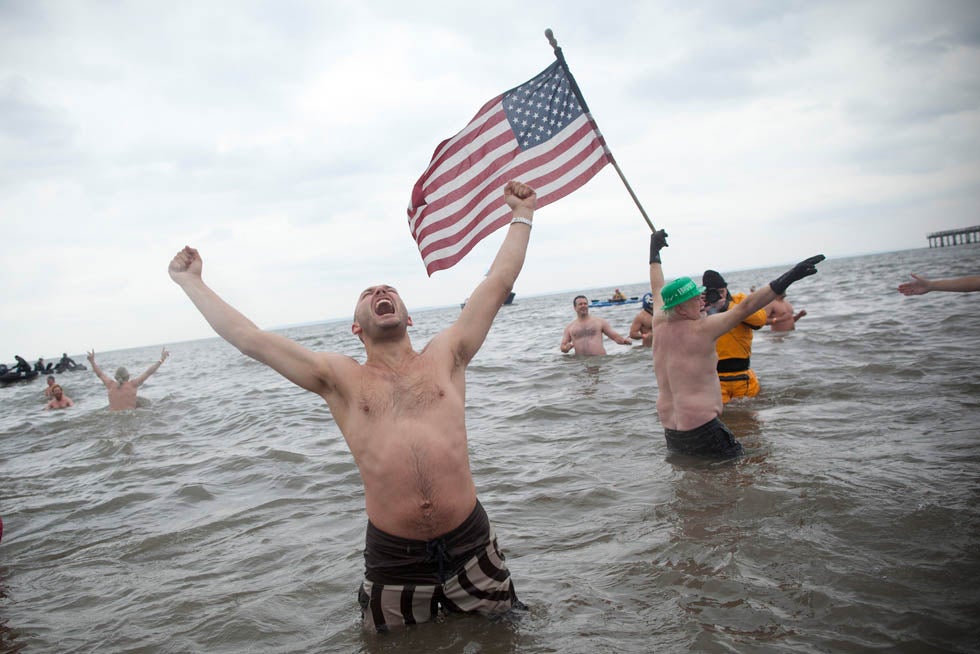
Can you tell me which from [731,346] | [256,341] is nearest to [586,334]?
[731,346]

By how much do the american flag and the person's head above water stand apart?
1.89 metres

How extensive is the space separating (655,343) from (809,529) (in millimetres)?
2084

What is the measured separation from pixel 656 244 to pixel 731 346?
206 centimetres

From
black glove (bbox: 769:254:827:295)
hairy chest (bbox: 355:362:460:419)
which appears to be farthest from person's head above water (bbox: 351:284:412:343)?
black glove (bbox: 769:254:827:295)

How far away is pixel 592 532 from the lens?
4234mm

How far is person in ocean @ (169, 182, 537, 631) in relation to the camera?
8.92 feet

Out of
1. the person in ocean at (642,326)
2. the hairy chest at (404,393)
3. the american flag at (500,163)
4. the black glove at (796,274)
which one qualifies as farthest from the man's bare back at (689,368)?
the person in ocean at (642,326)

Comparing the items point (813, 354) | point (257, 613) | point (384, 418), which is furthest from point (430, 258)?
point (813, 354)

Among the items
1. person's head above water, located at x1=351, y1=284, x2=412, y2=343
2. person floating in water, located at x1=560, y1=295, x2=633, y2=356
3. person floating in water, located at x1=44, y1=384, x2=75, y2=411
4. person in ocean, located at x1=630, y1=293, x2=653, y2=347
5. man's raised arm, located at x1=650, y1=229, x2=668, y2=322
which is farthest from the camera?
person floating in water, located at x1=44, y1=384, x2=75, y2=411

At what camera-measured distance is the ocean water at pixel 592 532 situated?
2.93 metres

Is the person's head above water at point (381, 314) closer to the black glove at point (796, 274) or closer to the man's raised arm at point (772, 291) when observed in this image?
the man's raised arm at point (772, 291)

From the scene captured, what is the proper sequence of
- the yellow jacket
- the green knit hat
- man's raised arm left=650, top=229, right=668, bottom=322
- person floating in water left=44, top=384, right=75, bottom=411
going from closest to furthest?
the green knit hat
man's raised arm left=650, top=229, right=668, bottom=322
the yellow jacket
person floating in water left=44, top=384, right=75, bottom=411

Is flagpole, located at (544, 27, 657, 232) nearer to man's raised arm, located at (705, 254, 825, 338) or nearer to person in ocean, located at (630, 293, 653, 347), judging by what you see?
man's raised arm, located at (705, 254, 825, 338)

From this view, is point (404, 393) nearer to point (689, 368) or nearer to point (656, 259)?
point (689, 368)
